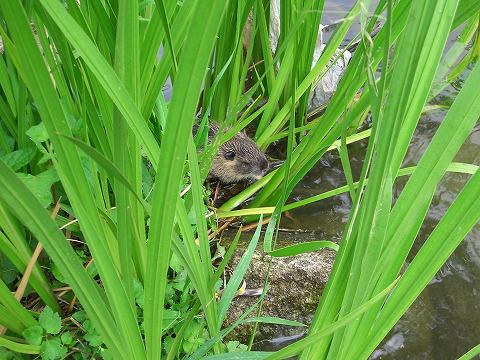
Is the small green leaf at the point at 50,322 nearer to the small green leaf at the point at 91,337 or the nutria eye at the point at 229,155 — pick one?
the small green leaf at the point at 91,337

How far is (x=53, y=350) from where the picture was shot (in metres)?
1.61

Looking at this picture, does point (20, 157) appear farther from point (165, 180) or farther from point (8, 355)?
point (165, 180)

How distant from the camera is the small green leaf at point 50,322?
162cm

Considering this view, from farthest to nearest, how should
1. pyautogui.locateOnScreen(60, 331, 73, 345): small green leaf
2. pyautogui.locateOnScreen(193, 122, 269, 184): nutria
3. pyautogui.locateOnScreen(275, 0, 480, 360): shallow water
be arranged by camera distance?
pyautogui.locateOnScreen(193, 122, 269, 184): nutria, pyautogui.locateOnScreen(275, 0, 480, 360): shallow water, pyautogui.locateOnScreen(60, 331, 73, 345): small green leaf

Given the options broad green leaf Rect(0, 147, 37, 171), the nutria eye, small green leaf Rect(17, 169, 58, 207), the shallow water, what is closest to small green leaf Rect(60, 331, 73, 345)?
small green leaf Rect(17, 169, 58, 207)

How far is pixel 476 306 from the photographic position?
2.34m

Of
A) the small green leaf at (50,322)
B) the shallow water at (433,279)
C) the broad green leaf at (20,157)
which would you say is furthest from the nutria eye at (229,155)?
the small green leaf at (50,322)

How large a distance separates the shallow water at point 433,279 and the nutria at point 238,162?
26 centimetres

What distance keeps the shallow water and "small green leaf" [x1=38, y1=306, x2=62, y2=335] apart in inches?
51.0

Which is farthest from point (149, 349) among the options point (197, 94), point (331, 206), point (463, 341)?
point (331, 206)

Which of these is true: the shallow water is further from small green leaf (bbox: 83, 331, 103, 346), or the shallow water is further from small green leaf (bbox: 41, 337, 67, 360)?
small green leaf (bbox: 41, 337, 67, 360)

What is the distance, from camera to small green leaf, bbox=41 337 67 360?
1.60 metres

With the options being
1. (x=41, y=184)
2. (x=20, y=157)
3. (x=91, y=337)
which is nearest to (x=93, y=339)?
(x=91, y=337)

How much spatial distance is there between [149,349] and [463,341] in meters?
1.57
